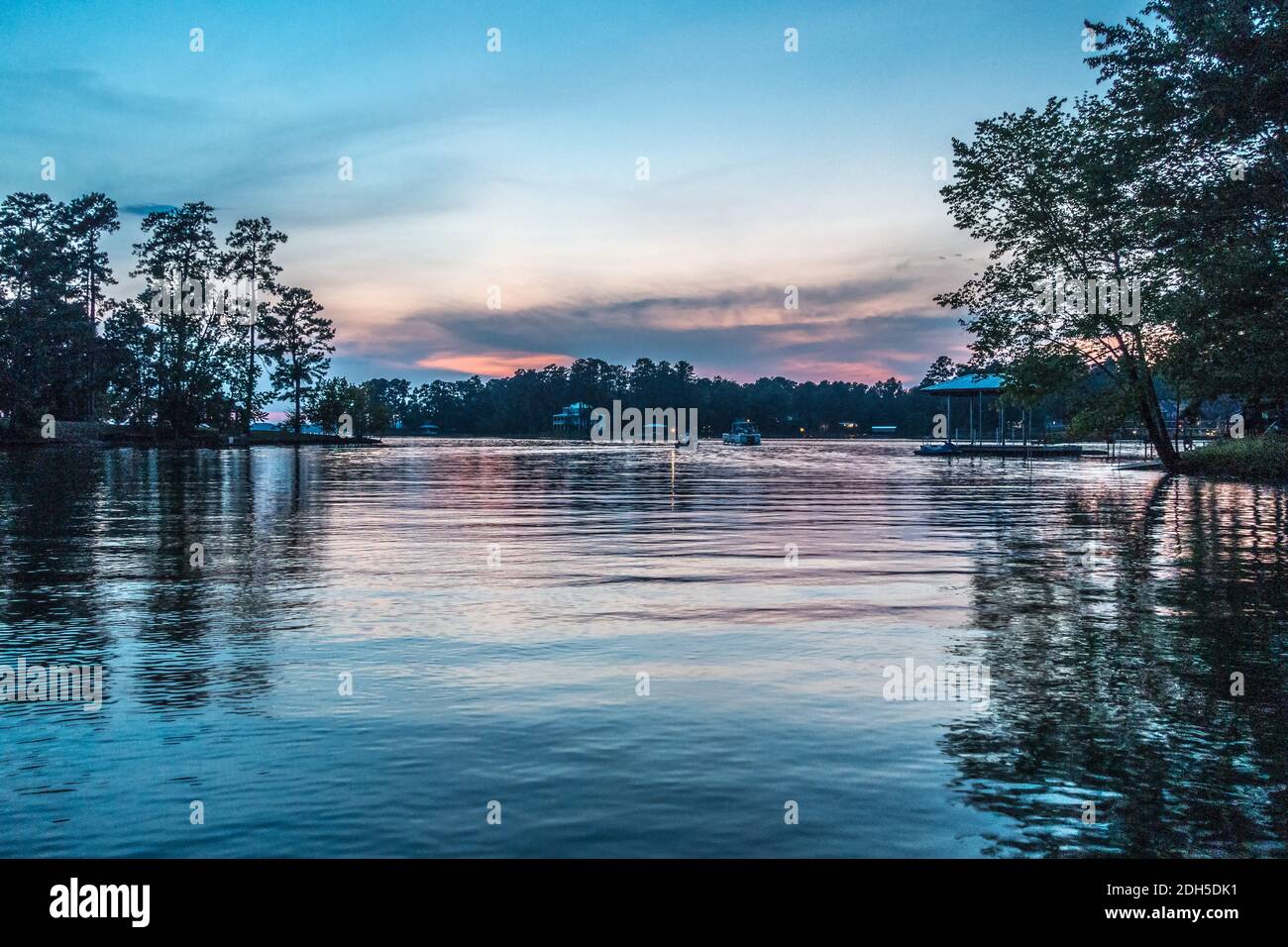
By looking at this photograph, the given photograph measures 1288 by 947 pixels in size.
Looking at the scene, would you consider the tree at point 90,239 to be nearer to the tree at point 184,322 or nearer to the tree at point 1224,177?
the tree at point 184,322

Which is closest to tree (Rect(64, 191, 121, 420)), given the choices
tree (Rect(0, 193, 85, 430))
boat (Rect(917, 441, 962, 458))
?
tree (Rect(0, 193, 85, 430))

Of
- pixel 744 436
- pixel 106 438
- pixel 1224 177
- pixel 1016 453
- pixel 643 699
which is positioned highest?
pixel 1224 177

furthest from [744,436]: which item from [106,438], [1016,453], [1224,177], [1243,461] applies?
[1224,177]

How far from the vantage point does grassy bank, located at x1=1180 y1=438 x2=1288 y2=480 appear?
4025cm

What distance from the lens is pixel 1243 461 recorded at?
141ft

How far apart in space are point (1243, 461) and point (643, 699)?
142 feet

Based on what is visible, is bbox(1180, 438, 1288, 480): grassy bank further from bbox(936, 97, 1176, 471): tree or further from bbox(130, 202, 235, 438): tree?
bbox(130, 202, 235, 438): tree

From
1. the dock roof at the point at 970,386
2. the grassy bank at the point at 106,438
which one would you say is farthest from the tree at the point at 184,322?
the dock roof at the point at 970,386

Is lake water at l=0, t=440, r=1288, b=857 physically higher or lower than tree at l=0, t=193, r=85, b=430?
lower

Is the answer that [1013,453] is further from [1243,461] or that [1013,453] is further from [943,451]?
[1243,461]

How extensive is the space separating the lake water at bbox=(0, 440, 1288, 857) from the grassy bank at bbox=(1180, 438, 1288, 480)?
26277 millimetres
